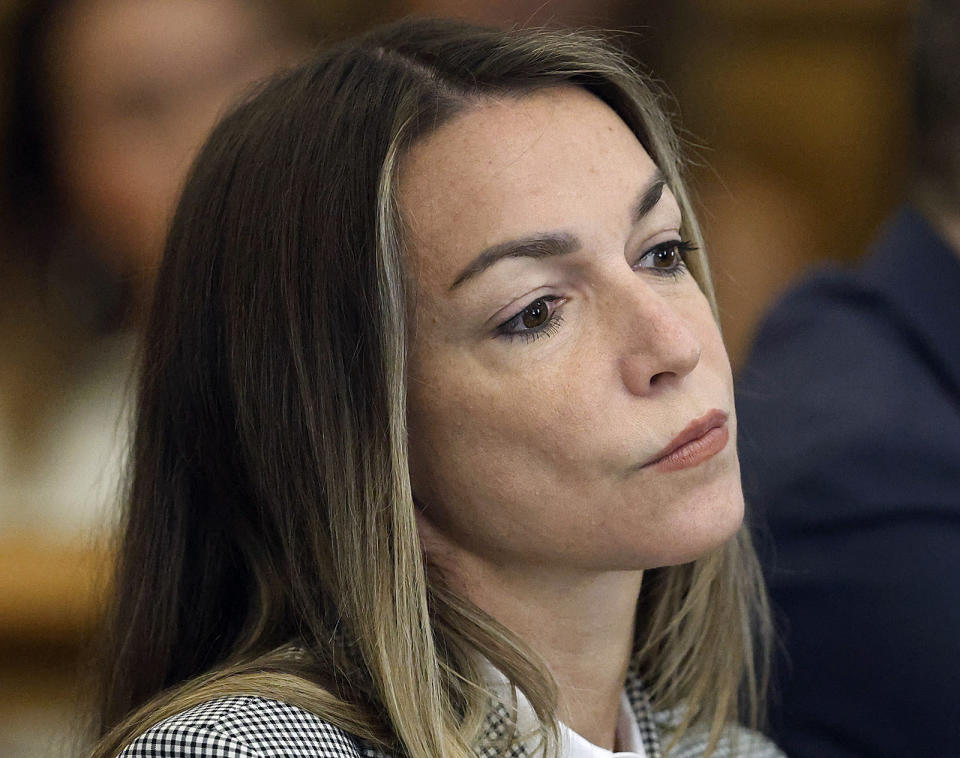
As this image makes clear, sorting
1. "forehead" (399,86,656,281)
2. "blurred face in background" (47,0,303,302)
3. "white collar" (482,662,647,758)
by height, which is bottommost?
"white collar" (482,662,647,758)

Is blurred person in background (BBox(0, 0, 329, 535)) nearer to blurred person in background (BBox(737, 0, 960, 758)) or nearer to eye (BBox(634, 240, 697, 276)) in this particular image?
blurred person in background (BBox(737, 0, 960, 758))

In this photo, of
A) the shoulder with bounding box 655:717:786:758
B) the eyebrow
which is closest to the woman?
the eyebrow

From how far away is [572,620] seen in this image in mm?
1147

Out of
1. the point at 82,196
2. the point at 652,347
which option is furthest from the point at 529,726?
the point at 82,196

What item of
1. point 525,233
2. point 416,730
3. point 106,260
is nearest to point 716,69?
point 106,260

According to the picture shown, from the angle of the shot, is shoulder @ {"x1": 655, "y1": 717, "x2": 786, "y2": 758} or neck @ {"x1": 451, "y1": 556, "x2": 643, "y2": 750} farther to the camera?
shoulder @ {"x1": 655, "y1": 717, "x2": 786, "y2": 758}

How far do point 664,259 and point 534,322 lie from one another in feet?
0.57

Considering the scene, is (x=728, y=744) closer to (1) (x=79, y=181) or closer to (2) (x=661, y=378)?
(2) (x=661, y=378)

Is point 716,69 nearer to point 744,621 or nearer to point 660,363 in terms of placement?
point 744,621

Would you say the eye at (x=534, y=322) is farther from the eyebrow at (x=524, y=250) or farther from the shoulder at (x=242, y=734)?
the shoulder at (x=242, y=734)

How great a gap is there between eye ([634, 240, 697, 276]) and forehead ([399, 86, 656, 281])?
61mm

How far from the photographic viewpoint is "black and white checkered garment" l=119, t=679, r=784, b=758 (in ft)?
3.03

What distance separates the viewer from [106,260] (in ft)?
7.24

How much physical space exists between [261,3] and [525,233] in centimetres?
147
